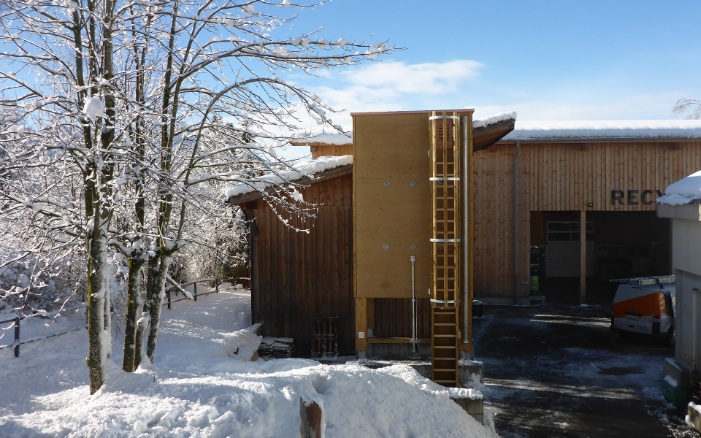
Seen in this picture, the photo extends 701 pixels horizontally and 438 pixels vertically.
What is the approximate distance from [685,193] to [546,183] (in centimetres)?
1277

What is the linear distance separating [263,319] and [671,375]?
10025mm

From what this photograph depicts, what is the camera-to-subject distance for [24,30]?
774 cm

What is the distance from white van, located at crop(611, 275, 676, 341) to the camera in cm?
1772

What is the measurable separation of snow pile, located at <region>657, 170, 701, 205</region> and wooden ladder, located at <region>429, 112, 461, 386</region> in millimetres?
4428

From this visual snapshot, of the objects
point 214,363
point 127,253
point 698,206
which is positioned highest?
point 698,206

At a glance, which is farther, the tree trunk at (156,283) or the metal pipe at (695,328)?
the metal pipe at (695,328)

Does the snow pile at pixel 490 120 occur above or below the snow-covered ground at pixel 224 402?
above

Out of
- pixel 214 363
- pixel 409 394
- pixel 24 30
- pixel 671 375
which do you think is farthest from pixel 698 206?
pixel 24 30

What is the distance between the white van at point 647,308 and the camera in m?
17.7

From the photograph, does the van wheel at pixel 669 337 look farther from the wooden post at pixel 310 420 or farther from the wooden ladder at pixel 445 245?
the wooden post at pixel 310 420

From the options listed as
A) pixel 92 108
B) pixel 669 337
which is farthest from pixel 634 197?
pixel 92 108

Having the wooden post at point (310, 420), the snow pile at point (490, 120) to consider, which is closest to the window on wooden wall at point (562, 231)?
the snow pile at point (490, 120)

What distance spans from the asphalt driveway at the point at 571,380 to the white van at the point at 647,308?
1.61 ft

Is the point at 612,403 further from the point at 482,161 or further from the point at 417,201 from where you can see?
the point at 482,161
